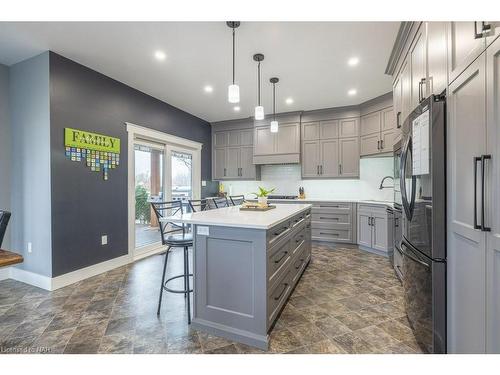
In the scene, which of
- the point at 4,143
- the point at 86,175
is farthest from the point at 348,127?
the point at 4,143

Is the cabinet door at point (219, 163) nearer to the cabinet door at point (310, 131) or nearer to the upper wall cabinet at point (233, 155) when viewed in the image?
the upper wall cabinet at point (233, 155)

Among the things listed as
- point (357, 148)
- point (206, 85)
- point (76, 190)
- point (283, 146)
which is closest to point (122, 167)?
point (76, 190)

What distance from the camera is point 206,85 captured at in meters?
3.68

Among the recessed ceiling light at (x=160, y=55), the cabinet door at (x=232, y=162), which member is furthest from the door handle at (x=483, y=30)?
the cabinet door at (x=232, y=162)

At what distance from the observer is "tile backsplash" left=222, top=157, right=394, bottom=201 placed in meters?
4.66

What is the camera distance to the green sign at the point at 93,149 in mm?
2908

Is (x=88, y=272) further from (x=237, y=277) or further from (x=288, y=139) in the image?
(x=288, y=139)

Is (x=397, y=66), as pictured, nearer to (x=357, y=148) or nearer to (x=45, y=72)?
(x=357, y=148)

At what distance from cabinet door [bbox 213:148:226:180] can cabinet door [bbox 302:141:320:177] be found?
6.22 feet

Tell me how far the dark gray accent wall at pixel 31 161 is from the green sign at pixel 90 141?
21cm

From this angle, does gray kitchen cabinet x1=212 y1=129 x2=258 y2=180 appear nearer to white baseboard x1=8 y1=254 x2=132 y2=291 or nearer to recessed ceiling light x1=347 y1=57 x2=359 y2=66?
recessed ceiling light x1=347 y1=57 x2=359 y2=66

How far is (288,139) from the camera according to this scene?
5.17 m

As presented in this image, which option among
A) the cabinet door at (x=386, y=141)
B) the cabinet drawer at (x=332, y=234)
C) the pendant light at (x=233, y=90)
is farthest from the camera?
the cabinet drawer at (x=332, y=234)
